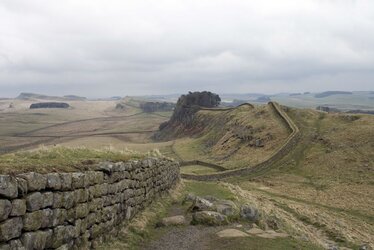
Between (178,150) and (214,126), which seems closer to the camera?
(178,150)

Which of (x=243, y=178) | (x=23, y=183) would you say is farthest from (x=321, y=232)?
(x=243, y=178)

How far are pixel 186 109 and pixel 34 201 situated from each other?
5736 inches

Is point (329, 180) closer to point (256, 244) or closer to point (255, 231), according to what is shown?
point (255, 231)

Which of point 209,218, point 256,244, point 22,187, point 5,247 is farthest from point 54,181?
point 209,218

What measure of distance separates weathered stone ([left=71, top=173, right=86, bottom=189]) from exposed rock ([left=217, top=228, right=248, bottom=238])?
7.69 m

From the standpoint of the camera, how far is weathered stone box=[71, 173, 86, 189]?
13.3 metres

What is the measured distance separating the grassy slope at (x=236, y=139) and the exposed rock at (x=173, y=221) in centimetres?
5479

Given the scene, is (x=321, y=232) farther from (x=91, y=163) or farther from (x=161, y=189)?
(x=91, y=163)

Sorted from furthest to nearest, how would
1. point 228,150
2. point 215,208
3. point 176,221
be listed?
point 228,150 < point 215,208 < point 176,221

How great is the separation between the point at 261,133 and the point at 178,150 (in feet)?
77.1

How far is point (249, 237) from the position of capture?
19109mm

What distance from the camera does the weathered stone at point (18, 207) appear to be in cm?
1041

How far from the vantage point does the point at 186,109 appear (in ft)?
514

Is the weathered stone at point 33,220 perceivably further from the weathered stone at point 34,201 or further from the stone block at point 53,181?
the stone block at point 53,181
